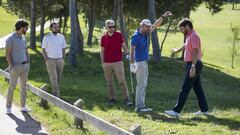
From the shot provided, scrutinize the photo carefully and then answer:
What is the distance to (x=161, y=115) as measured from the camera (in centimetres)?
1030

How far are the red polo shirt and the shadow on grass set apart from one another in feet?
3.82

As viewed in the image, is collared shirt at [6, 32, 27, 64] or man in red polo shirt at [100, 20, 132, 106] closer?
collared shirt at [6, 32, 27, 64]

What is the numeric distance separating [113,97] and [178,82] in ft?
31.6

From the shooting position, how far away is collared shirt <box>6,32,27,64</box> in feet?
33.4

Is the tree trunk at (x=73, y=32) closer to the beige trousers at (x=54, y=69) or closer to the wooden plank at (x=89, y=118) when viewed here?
the beige trousers at (x=54, y=69)

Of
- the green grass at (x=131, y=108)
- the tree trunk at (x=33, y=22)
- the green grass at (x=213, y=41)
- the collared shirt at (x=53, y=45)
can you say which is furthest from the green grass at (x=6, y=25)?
the collared shirt at (x=53, y=45)

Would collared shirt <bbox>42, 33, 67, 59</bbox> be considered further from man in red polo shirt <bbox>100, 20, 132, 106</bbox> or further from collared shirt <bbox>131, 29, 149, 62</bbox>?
collared shirt <bbox>131, 29, 149, 62</bbox>

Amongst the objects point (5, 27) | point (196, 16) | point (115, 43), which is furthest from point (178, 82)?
point (196, 16)

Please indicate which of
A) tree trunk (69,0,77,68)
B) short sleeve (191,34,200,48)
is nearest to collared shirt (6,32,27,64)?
short sleeve (191,34,200,48)

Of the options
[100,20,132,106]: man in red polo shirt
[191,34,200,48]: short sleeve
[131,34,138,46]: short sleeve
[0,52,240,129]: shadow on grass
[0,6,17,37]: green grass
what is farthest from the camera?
[0,6,17,37]: green grass

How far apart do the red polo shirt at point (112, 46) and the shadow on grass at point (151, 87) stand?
116 centimetres

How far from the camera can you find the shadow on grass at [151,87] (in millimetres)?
11891

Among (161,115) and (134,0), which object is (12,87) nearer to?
(161,115)

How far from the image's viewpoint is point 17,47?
33.7ft
